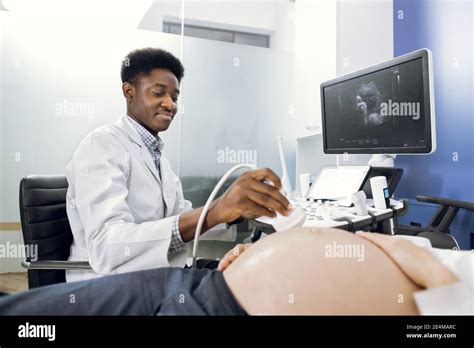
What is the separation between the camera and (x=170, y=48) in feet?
4.60

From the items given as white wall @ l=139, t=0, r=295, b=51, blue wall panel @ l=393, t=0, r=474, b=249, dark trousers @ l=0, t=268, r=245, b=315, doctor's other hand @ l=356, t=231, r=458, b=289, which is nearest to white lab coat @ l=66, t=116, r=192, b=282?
dark trousers @ l=0, t=268, r=245, b=315

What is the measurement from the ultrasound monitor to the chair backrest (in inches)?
31.0

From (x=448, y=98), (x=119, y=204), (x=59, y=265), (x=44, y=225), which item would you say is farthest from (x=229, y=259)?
(x=448, y=98)

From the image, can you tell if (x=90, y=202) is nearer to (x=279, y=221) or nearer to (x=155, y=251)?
Answer: (x=155, y=251)

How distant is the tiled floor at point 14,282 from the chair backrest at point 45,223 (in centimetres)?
3

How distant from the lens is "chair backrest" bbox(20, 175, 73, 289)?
695 millimetres

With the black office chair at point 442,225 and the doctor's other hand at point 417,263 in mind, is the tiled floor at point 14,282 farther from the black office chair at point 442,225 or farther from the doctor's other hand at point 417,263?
the black office chair at point 442,225

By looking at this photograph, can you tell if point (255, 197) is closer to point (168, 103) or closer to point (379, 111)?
point (168, 103)

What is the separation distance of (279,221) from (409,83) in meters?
0.55

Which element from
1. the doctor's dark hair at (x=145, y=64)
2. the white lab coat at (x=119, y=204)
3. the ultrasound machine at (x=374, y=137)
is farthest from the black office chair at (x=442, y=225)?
the doctor's dark hair at (x=145, y=64)

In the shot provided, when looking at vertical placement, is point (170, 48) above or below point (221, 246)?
above

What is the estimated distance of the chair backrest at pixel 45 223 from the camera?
0.70m

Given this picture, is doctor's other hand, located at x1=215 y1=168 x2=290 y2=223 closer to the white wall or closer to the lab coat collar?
the lab coat collar
